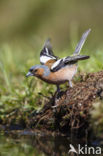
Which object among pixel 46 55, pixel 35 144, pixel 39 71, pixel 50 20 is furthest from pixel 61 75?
pixel 50 20

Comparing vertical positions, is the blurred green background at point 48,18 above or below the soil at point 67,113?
above

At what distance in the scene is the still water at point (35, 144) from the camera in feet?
17.3

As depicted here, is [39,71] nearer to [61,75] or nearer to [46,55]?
[61,75]

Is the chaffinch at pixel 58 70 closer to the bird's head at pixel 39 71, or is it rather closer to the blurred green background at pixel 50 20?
the bird's head at pixel 39 71

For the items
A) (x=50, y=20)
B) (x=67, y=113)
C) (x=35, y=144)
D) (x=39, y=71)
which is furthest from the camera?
(x=50, y=20)

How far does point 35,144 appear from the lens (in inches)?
227

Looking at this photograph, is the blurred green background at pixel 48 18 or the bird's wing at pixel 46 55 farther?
the blurred green background at pixel 48 18

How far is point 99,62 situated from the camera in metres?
7.52

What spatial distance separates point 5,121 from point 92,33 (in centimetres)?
810
